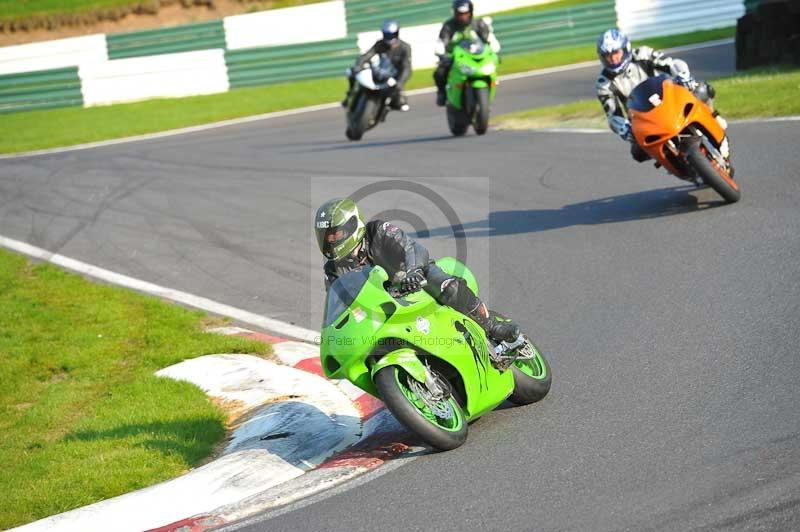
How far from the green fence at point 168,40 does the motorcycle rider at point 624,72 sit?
22535 mm

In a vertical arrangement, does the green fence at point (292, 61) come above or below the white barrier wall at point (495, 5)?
below

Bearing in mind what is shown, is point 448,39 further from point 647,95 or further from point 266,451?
point 266,451

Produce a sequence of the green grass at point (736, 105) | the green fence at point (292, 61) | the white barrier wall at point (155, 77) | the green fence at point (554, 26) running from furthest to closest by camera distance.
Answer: the green fence at point (554, 26), the green fence at point (292, 61), the white barrier wall at point (155, 77), the green grass at point (736, 105)

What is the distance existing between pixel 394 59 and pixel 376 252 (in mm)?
13920

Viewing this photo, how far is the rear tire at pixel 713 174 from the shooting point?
10367mm

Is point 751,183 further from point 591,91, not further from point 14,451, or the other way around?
point 591,91

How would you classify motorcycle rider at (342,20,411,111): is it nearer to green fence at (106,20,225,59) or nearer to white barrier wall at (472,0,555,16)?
green fence at (106,20,225,59)

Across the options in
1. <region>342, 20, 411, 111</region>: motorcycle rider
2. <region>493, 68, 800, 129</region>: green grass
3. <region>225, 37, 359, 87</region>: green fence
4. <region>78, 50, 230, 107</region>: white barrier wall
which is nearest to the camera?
<region>493, 68, 800, 129</region>: green grass

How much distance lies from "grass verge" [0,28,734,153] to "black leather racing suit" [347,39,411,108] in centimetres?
670

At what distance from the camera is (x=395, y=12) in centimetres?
3528

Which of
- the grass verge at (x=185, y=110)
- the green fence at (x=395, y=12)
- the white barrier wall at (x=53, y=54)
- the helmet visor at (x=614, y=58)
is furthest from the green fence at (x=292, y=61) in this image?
the helmet visor at (x=614, y=58)

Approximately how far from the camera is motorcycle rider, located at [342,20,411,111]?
1998cm

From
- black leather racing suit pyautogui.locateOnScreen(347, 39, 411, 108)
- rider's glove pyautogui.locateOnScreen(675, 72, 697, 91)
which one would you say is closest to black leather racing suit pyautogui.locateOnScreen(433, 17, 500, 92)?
black leather racing suit pyautogui.locateOnScreen(347, 39, 411, 108)

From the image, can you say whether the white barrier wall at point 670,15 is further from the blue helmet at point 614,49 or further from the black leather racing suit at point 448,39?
the blue helmet at point 614,49
